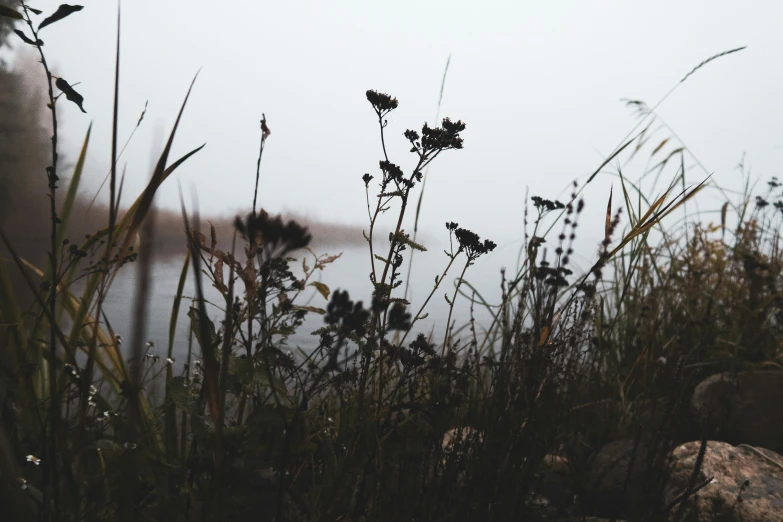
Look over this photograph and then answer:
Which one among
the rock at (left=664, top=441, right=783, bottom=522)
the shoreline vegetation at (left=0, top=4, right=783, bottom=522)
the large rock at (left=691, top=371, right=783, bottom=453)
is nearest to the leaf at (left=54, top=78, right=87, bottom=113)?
the shoreline vegetation at (left=0, top=4, right=783, bottom=522)

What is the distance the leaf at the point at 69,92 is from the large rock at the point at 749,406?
3331 mm

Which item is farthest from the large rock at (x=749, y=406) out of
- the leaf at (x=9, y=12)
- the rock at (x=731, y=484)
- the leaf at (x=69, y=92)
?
the leaf at (x=9, y=12)

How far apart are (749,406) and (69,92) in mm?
3631

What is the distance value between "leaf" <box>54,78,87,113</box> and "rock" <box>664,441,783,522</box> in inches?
77.8

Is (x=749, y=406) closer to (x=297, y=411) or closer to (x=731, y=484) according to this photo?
(x=731, y=484)

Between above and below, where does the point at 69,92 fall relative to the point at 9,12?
below

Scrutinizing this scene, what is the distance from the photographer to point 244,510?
4.09 feet

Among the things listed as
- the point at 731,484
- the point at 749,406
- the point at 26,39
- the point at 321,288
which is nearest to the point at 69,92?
the point at 26,39

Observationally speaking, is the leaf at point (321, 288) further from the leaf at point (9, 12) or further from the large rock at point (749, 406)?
the large rock at point (749, 406)

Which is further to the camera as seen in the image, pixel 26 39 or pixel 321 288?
pixel 321 288

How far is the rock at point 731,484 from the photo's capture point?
212cm

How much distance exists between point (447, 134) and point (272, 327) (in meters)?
0.70

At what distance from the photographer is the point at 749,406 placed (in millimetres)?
3342

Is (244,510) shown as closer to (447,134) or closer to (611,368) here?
(447,134)
